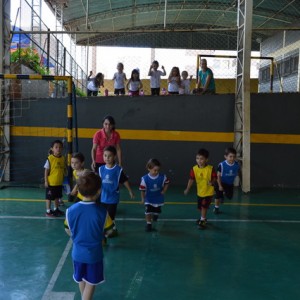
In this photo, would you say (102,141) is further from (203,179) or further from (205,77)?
(205,77)

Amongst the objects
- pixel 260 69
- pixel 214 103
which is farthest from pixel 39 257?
pixel 260 69

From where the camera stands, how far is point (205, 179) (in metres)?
5.82

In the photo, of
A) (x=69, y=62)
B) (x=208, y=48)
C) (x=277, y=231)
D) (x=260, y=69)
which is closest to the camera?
(x=277, y=231)

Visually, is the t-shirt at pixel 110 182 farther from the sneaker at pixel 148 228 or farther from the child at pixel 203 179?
the child at pixel 203 179

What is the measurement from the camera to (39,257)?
14.6 feet

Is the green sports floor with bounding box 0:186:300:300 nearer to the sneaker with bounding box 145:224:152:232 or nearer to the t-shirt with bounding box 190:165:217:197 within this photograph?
the sneaker with bounding box 145:224:152:232

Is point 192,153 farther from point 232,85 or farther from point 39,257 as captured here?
point 232,85

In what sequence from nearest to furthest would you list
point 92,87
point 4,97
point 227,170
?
point 227,170 < point 4,97 < point 92,87

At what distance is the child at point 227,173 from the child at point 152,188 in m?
1.37

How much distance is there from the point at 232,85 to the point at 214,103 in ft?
37.5

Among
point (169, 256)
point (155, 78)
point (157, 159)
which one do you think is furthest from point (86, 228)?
point (155, 78)

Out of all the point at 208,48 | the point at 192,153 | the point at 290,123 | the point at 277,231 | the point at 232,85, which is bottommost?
the point at 277,231

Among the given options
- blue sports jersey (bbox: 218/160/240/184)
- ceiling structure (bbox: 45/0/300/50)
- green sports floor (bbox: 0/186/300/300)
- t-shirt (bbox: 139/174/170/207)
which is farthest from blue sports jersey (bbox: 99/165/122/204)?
ceiling structure (bbox: 45/0/300/50)

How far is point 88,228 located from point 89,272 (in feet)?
1.13
